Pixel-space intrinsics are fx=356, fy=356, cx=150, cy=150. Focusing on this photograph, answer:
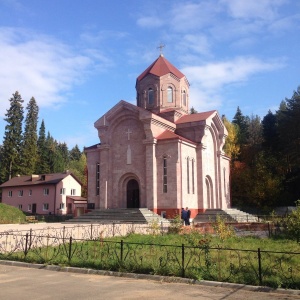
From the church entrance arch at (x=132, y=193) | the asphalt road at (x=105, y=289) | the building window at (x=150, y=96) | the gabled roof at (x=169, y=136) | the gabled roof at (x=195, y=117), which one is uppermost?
the building window at (x=150, y=96)

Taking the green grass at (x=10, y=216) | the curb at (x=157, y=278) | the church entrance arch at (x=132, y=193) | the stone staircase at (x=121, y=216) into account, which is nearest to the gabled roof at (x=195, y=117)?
the church entrance arch at (x=132, y=193)

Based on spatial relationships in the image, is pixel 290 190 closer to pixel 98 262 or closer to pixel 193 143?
pixel 193 143

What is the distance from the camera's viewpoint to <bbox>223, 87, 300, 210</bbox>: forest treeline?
39406mm

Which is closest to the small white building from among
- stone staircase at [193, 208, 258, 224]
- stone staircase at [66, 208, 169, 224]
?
stone staircase at [66, 208, 169, 224]

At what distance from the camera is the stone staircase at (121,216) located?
25656mm

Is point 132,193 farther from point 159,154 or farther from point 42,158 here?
point 42,158

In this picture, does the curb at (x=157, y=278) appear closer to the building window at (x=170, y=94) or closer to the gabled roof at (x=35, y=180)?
the building window at (x=170, y=94)

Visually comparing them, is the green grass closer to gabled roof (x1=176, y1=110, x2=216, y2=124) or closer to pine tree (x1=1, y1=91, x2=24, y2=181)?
gabled roof (x1=176, y1=110, x2=216, y2=124)

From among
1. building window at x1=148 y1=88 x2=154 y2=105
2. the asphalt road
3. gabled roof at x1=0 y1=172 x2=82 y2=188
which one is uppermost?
building window at x1=148 y1=88 x2=154 y2=105

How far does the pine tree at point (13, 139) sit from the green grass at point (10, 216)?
21.3 meters

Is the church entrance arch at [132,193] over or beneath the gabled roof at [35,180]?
beneath

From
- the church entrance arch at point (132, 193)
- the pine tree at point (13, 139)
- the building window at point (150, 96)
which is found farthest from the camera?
the pine tree at point (13, 139)

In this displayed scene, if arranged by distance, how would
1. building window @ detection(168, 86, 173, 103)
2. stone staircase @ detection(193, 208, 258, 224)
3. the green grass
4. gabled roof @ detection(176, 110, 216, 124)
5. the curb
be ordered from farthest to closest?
building window @ detection(168, 86, 173, 103) → gabled roof @ detection(176, 110, 216, 124) → the green grass → stone staircase @ detection(193, 208, 258, 224) → the curb

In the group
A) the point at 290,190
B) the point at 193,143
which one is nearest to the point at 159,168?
the point at 193,143
